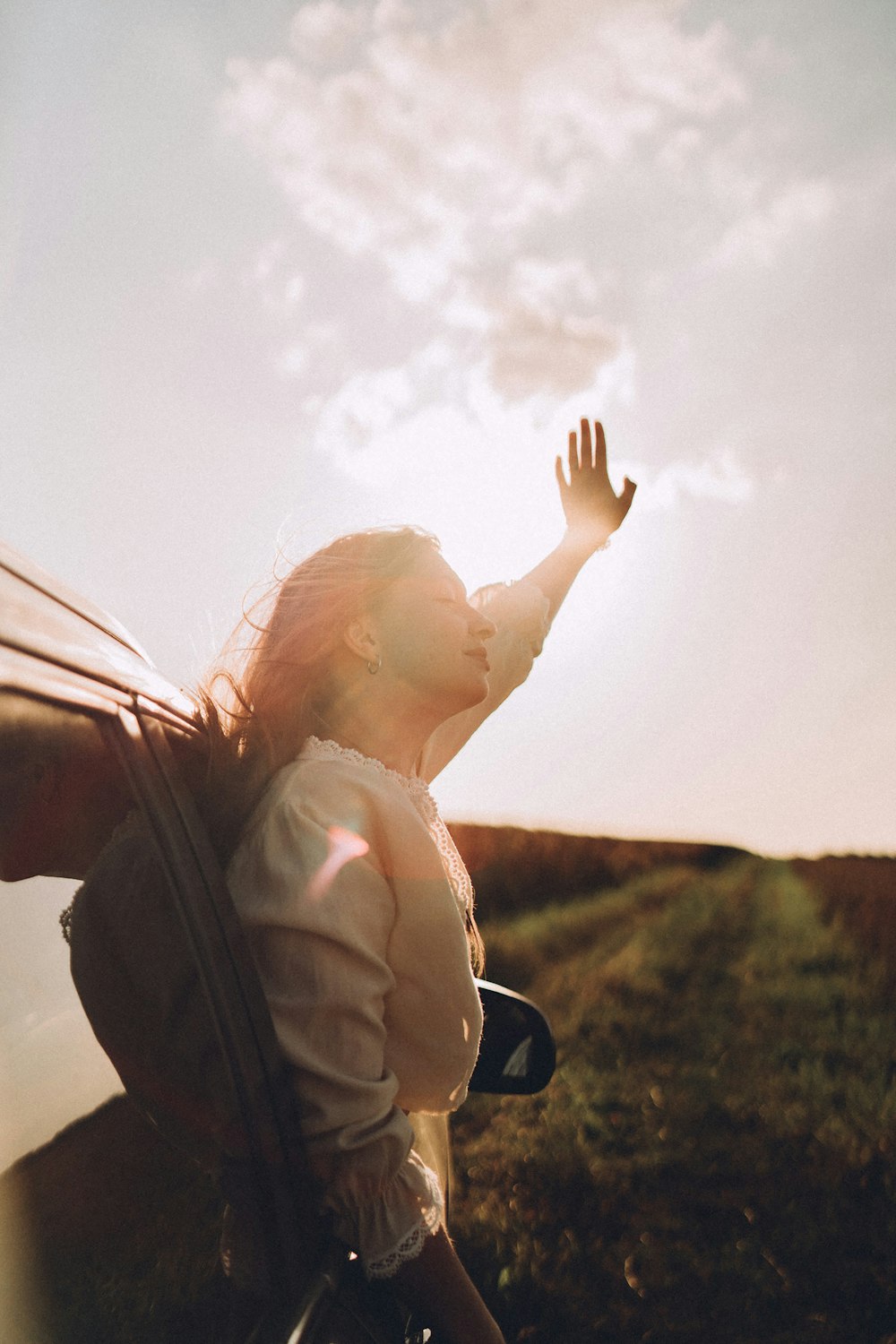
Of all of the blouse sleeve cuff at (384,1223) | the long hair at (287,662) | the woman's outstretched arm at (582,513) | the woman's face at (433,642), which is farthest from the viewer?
the woman's outstretched arm at (582,513)

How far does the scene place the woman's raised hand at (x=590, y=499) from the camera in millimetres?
3072

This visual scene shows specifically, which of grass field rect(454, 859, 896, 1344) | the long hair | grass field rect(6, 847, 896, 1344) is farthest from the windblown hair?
grass field rect(454, 859, 896, 1344)

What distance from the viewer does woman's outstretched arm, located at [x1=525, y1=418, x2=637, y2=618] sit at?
2.99 meters

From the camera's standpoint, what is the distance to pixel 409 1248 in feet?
3.95

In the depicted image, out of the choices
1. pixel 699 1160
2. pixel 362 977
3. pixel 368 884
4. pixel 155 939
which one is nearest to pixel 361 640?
pixel 368 884

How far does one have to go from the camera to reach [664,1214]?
3668 millimetres

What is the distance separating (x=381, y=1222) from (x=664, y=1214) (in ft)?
10.3

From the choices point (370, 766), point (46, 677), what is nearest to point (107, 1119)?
point (46, 677)

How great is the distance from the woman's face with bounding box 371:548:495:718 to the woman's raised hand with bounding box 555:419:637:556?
1216mm

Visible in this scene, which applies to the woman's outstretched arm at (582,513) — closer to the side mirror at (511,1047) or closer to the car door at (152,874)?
the side mirror at (511,1047)

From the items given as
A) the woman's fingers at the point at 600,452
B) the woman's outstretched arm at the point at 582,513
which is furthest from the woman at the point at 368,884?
the woman's fingers at the point at 600,452

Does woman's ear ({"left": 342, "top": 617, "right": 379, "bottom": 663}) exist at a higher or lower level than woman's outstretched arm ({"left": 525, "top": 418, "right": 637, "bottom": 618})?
lower

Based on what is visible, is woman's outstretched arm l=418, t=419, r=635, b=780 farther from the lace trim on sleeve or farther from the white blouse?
the lace trim on sleeve

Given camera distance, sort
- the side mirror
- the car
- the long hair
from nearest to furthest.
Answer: the car → the long hair → the side mirror
